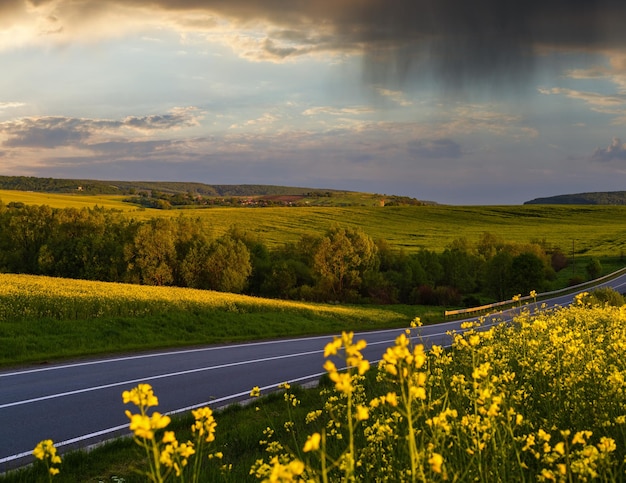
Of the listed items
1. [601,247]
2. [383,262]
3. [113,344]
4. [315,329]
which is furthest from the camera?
[601,247]

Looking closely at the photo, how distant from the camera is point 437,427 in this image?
3.13 m

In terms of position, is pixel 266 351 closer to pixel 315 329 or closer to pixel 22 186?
pixel 315 329

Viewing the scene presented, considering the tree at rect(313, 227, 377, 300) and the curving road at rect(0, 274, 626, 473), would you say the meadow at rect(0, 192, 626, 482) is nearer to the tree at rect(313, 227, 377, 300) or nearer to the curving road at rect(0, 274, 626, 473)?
the curving road at rect(0, 274, 626, 473)

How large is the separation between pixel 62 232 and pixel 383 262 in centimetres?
3639

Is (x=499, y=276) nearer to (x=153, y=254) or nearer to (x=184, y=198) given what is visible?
(x=153, y=254)

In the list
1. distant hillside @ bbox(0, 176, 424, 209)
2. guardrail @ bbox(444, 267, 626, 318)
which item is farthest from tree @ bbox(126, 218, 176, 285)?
distant hillside @ bbox(0, 176, 424, 209)

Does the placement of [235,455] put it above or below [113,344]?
above

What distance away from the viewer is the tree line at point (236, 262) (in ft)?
168

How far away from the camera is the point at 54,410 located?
10461 mm

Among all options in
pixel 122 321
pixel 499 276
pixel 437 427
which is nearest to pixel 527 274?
pixel 499 276

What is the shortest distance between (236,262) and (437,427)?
49.9 m

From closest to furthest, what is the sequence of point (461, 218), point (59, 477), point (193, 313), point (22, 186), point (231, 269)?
point (59, 477) → point (193, 313) → point (231, 269) → point (461, 218) → point (22, 186)

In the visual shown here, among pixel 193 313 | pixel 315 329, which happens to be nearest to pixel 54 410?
pixel 193 313

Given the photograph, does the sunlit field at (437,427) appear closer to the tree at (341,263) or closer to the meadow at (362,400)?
the meadow at (362,400)
